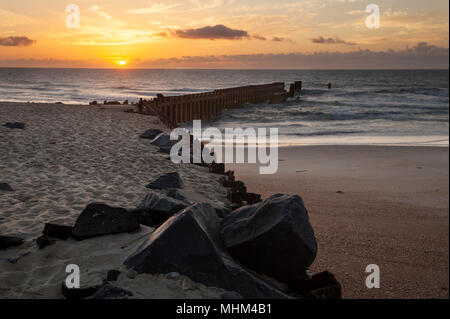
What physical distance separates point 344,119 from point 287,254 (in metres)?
25.7

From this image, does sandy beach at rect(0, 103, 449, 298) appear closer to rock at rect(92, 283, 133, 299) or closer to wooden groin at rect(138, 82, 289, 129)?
rock at rect(92, 283, 133, 299)

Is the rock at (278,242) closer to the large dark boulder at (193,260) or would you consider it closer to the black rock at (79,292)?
the large dark boulder at (193,260)

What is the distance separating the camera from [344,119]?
2777cm

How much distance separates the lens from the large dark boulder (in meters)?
3.25

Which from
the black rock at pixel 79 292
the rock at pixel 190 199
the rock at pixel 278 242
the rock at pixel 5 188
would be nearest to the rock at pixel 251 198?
the rock at pixel 190 199

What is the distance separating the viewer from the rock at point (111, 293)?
2934 mm

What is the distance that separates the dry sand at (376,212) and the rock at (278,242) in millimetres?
1358

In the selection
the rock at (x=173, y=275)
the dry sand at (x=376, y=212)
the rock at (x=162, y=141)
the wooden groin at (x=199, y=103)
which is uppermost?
the wooden groin at (x=199, y=103)

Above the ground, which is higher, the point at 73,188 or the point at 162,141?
the point at 162,141

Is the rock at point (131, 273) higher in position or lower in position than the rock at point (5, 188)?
lower

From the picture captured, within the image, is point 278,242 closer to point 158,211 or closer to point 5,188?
point 158,211

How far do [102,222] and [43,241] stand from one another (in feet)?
2.02

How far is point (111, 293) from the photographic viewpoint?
2.96m

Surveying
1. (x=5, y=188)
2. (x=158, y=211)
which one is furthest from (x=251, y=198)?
(x=5, y=188)
